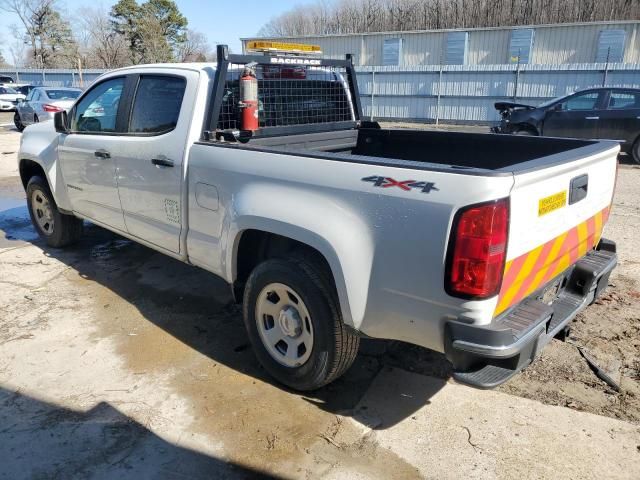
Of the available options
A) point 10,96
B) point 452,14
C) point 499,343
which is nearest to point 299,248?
point 499,343

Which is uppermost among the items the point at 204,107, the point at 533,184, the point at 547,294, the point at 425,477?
the point at 204,107

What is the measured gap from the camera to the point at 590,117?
11977 millimetres

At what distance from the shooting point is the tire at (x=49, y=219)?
18.7 feet

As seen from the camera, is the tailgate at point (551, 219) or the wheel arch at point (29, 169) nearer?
the tailgate at point (551, 219)

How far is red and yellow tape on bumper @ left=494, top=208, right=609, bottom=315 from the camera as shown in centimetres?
246

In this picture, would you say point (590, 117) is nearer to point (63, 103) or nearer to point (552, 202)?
point (552, 202)

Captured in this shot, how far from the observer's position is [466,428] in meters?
2.95

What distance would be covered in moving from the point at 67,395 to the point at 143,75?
247 cm

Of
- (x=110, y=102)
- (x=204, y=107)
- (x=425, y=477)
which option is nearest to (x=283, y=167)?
(x=204, y=107)

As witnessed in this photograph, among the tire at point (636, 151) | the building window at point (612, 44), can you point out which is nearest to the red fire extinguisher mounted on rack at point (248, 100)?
the tire at point (636, 151)

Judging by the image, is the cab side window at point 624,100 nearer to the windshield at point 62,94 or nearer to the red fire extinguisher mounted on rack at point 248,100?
the red fire extinguisher mounted on rack at point 248,100

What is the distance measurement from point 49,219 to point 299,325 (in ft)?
13.4

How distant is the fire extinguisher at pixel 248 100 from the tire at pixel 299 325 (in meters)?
1.12

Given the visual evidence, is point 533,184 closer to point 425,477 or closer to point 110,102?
point 425,477
